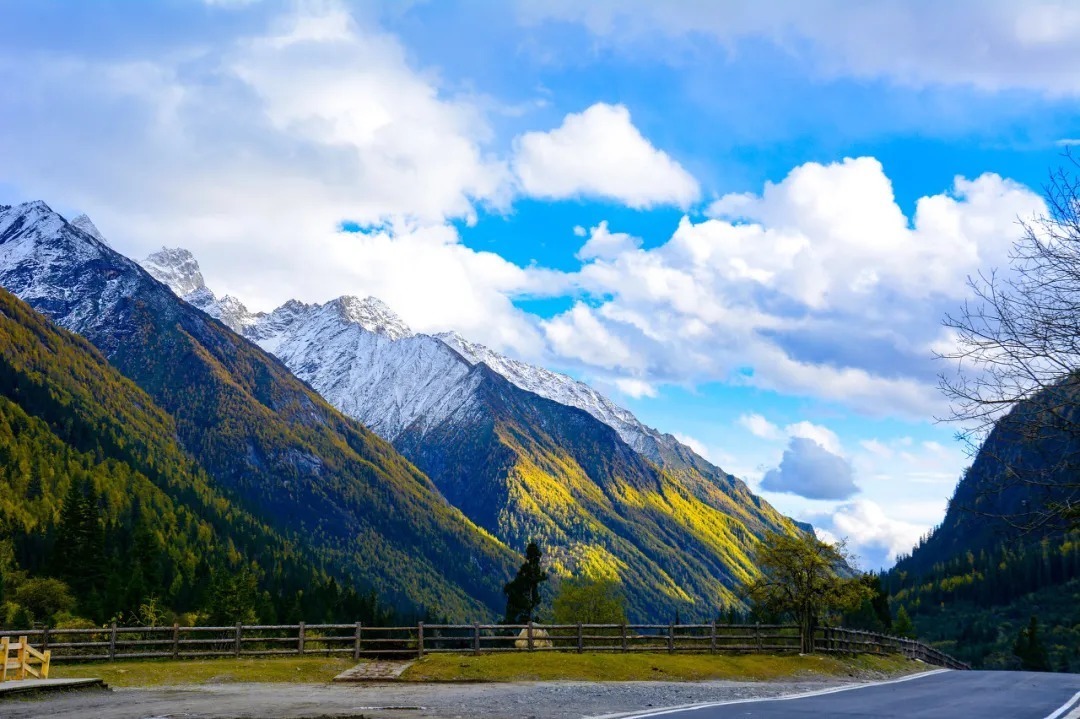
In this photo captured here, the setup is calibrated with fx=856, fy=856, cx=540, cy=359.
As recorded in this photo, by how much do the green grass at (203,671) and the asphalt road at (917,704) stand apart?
19.3 metres

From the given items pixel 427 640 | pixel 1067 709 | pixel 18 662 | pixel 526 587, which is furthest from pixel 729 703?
pixel 526 587

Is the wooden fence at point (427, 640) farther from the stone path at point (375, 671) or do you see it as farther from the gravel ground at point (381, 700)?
the gravel ground at point (381, 700)

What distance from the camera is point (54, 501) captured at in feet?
558

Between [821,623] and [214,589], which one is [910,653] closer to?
[821,623]

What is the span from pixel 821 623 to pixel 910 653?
1621cm

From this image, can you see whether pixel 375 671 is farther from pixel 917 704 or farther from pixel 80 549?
pixel 80 549

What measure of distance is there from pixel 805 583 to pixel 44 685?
140 ft

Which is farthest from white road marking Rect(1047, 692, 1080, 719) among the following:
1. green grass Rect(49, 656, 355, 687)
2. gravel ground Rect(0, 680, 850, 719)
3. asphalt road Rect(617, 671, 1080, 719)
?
green grass Rect(49, 656, 355, 687)

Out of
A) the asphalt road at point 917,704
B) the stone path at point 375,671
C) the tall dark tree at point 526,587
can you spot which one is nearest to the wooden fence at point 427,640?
the stone path at point 375,671

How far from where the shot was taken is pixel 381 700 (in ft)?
90.9

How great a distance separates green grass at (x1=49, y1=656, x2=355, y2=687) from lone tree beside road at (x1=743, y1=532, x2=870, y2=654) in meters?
28.0

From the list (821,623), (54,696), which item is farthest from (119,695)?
(821,623)

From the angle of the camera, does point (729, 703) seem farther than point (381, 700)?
No

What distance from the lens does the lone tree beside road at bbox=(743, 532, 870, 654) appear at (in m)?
53.7
